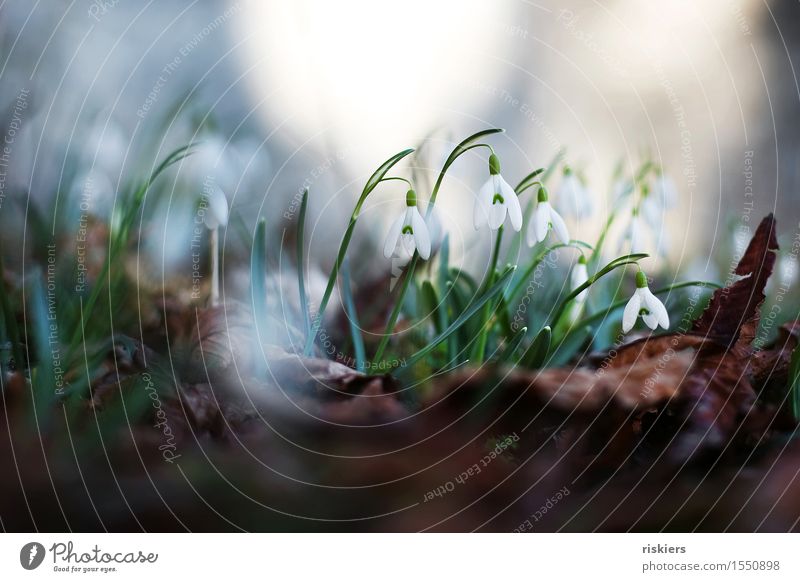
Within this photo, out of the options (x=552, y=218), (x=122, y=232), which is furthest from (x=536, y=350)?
(x=122, y=232)

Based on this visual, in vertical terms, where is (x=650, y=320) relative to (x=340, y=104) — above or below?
below

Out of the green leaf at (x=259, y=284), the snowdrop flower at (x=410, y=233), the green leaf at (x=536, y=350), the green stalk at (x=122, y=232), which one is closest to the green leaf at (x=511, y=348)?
the green leaf at (x=536, y=350)

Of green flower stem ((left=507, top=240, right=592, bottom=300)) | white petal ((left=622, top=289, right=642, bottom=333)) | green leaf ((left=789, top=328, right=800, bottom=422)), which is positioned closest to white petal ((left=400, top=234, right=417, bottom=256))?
green flower stem ((left=507, top=240, right=592, bottom=300))

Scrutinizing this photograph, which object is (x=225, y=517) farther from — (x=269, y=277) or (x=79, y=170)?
(x=79, y=170)

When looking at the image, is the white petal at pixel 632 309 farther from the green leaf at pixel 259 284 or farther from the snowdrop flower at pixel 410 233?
the green leaf at pixel 259 284

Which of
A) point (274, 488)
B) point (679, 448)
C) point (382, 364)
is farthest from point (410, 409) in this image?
point (679, 448)

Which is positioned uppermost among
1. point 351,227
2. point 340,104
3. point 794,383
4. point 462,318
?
point 340,104

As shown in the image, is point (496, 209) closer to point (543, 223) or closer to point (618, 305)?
point (543, 223)
